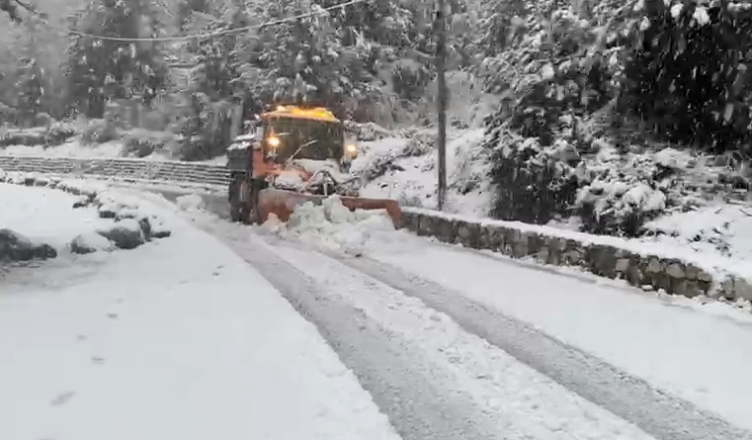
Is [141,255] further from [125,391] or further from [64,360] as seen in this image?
[125,391]

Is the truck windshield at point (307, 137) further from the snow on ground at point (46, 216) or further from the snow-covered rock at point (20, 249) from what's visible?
the snow-covered rock at point (20, 249)

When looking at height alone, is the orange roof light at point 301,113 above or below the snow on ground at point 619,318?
above

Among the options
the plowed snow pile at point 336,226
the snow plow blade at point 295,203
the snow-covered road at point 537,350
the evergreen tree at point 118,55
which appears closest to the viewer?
the snow-covered road at point 537,350

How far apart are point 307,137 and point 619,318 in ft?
30.2

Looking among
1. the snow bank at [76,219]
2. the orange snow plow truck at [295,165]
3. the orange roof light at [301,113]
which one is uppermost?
the orange roof light at [301,113]

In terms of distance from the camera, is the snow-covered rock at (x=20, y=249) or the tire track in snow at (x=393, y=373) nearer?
the tire track in snow at (x=393, y=373)

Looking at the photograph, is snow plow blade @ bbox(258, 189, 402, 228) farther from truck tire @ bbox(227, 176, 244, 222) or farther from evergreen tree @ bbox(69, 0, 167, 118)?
evergreen tree @ bbox(69, 0, 167, 118)

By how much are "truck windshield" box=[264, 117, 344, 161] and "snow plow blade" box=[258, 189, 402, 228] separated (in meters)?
1.18

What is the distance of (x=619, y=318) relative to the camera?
713 cm

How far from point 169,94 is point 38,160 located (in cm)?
915

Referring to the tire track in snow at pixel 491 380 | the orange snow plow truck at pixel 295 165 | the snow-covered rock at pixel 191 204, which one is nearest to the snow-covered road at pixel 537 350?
the tire track in snow at pixel 491 380

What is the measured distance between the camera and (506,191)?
50.9 ft

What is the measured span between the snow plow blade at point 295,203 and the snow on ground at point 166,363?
4.09 m

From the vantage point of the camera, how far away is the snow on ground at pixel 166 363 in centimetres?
439
